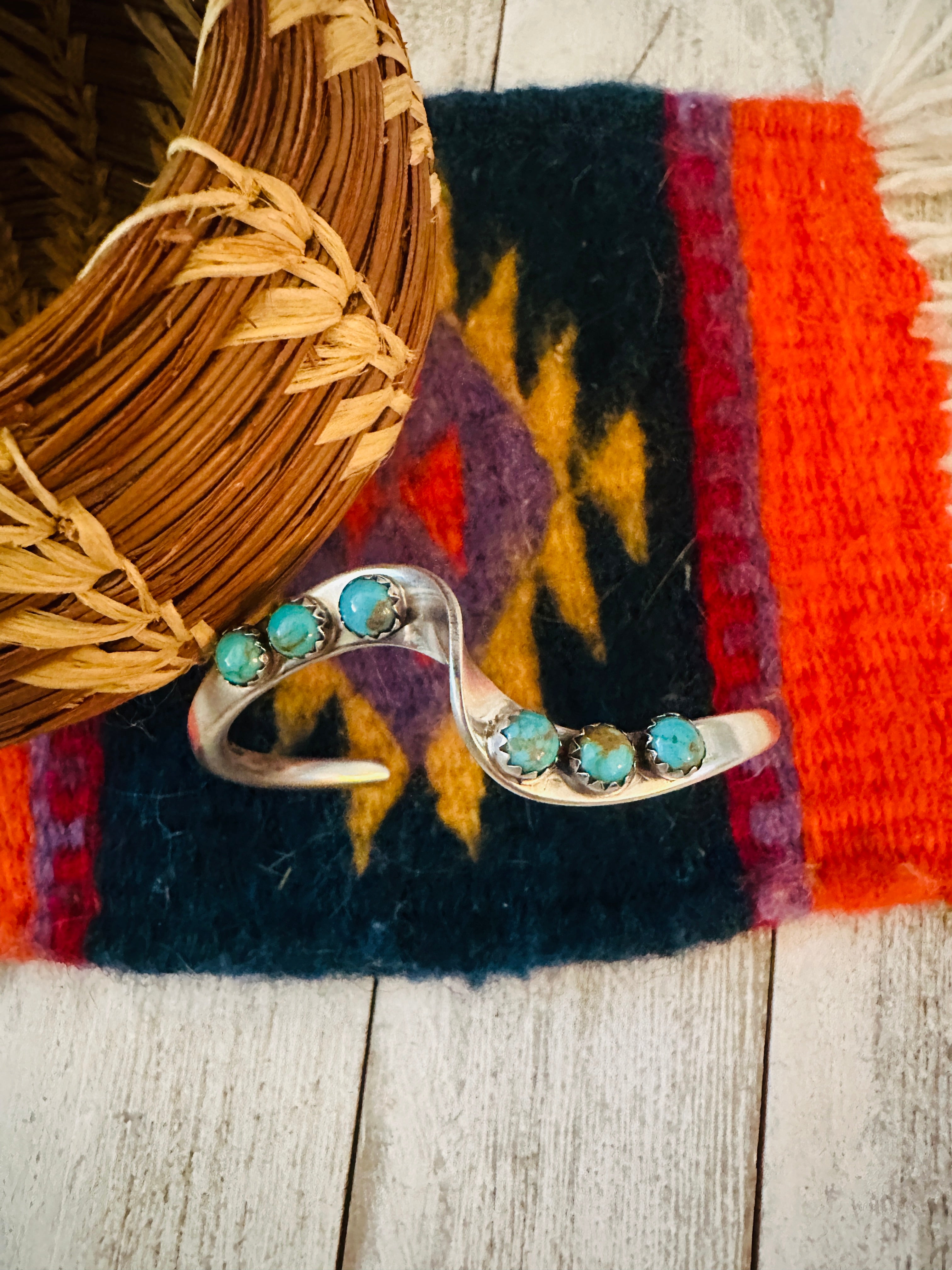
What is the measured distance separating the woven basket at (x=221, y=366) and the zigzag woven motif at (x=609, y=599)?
107mm

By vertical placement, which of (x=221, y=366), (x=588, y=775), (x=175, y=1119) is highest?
(x=221, y=366)

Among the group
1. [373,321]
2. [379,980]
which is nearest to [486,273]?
[373,321]

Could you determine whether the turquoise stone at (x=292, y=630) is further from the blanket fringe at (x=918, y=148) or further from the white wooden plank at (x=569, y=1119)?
the blanket fringe at (x=918, y=148)

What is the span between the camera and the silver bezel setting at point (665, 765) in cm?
A: 31

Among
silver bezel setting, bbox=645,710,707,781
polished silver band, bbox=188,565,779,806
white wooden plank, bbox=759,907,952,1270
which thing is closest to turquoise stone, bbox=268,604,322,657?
polished silver band, bbox=188,565,779,806

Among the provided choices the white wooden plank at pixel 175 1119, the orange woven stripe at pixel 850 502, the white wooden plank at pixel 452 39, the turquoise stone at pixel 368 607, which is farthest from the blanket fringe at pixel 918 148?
the white wooden plank at pixel 175 1119

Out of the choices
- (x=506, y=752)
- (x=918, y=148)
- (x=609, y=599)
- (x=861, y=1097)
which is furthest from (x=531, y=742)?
(x=918, y=148)

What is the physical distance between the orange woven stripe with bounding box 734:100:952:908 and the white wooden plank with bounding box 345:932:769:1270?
0.24 feet

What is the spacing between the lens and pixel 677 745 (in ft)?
1.01

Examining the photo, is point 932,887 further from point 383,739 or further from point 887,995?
point 383,739

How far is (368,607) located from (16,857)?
19cm

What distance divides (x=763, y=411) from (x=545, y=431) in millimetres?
89

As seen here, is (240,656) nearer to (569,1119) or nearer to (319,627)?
(319,627)

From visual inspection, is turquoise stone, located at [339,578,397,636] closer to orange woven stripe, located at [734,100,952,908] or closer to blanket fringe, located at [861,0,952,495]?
orange woven stripe, located at [734,100,952,908]
